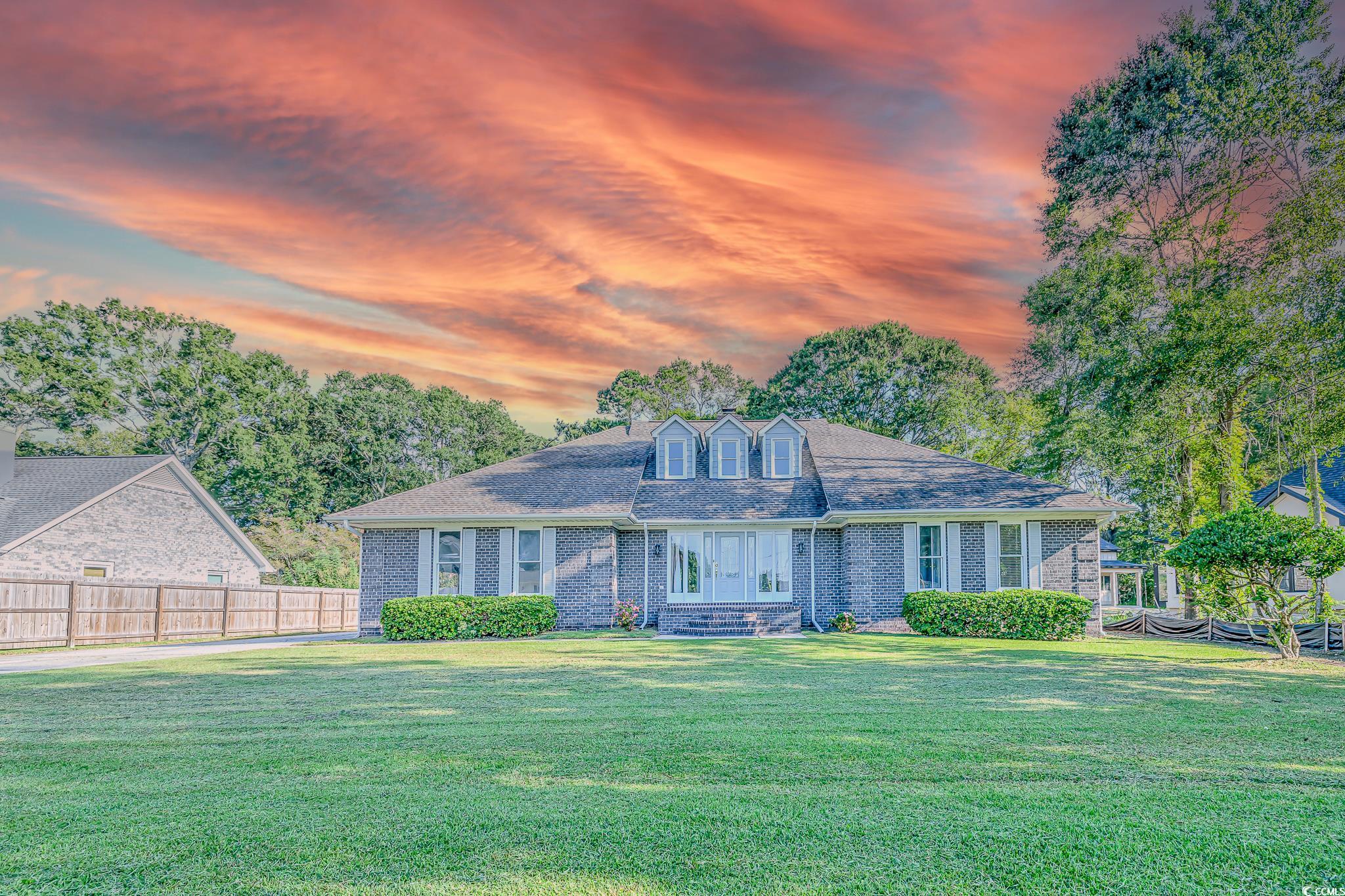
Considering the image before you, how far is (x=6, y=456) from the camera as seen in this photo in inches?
934

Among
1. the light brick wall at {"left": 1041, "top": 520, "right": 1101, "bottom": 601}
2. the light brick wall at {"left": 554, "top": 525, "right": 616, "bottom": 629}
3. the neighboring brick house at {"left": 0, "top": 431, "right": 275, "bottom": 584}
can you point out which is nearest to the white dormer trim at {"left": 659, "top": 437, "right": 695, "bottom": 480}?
the light brick wall at {"left": 554, "top": 525, "right": 616, "bottom": 629}

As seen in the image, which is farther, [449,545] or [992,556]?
[449,545]

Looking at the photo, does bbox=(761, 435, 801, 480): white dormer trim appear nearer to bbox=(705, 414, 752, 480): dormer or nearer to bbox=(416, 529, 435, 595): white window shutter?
bbox=(705, 414, 752, 480): dormer

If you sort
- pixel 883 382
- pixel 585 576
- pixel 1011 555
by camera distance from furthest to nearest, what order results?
pixel 883 382 < pixel 585 576 < pixel 1011 555

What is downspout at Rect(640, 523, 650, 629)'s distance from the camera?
1991 cm

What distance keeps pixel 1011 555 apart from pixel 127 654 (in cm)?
1973

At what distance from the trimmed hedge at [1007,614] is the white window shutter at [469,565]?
11015 millimetres

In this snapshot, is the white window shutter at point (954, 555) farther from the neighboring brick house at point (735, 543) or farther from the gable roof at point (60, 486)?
the gable roof at point (60, 486)

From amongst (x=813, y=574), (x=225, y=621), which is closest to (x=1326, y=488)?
(x=813, y=574)

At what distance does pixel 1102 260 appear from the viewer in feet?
73.3

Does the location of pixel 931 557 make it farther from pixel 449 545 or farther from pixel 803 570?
pixel 449 545

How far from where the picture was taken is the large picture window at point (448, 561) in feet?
64.5

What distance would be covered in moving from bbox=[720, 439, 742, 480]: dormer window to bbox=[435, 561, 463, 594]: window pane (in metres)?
7.78

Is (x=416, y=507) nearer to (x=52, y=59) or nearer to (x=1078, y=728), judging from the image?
(x=52, y=59)
